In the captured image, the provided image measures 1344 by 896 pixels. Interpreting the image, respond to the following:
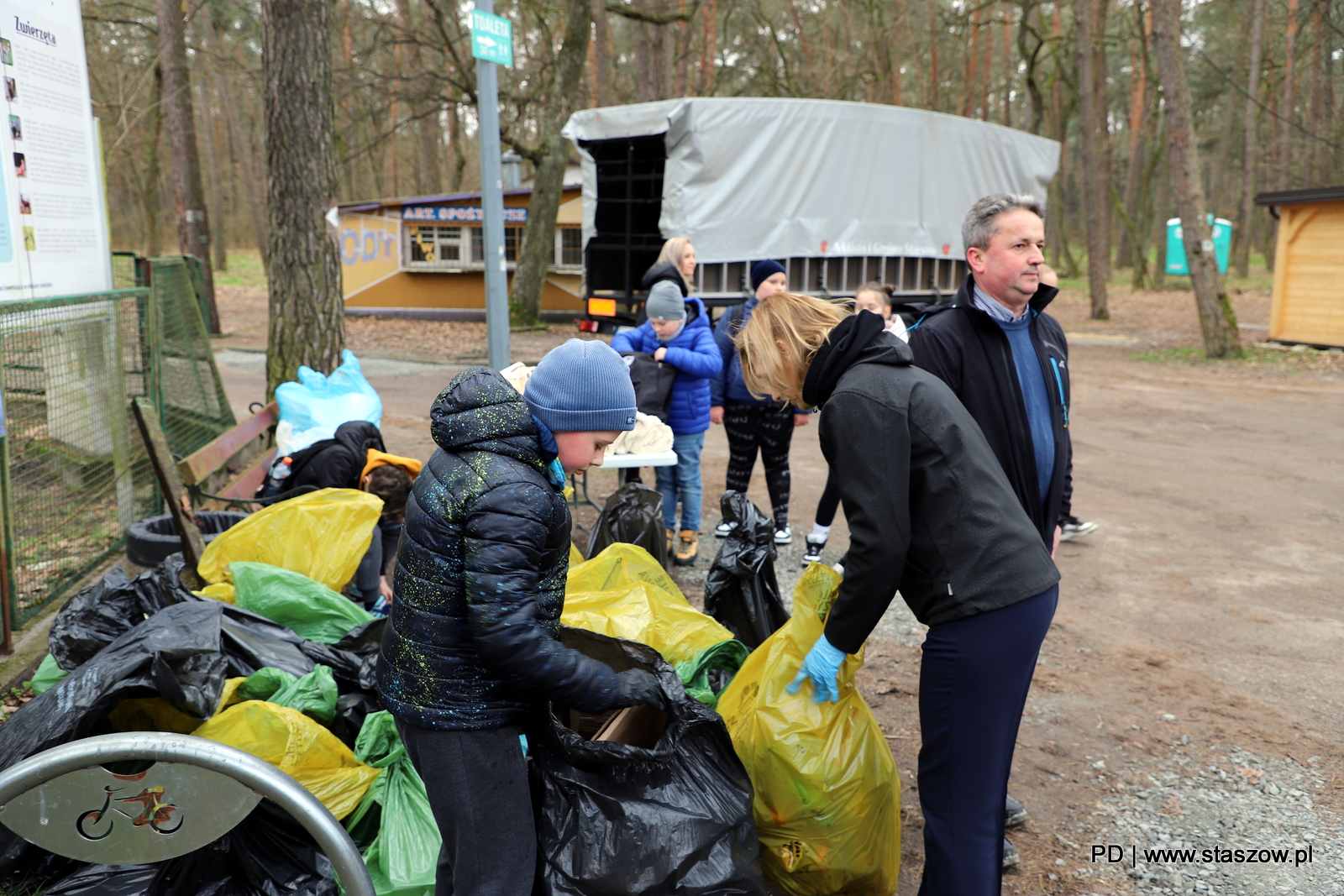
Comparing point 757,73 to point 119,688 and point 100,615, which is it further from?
point 119,688

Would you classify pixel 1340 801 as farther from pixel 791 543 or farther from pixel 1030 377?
pixel 791 543

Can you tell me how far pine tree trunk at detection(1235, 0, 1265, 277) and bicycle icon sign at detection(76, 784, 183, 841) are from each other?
68.0 ft

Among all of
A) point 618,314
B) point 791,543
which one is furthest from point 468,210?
point 791,543

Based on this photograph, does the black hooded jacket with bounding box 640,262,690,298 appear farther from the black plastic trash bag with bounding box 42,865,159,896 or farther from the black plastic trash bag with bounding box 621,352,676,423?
the black plastic trash bag with bounding box 42,865,159,896

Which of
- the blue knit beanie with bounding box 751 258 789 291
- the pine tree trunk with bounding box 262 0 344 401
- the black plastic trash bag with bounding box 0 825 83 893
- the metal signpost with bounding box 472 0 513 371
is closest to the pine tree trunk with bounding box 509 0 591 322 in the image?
the pine tree trunk with bounding box 262 0 344 401

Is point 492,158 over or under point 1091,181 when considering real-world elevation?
under

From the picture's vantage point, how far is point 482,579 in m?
1.67

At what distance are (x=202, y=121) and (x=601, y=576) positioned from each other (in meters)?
32.2

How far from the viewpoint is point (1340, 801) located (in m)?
3.03

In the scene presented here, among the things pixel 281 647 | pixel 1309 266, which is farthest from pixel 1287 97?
pixel 281 647

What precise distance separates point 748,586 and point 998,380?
3.90 ft

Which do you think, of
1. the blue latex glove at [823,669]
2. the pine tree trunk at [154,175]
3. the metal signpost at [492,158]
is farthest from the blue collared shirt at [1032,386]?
the pine tree trunk at [154,175]

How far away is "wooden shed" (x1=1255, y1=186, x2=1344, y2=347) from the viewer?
13.4 m

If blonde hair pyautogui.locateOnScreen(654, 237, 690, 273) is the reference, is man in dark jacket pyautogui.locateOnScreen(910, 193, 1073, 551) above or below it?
below
